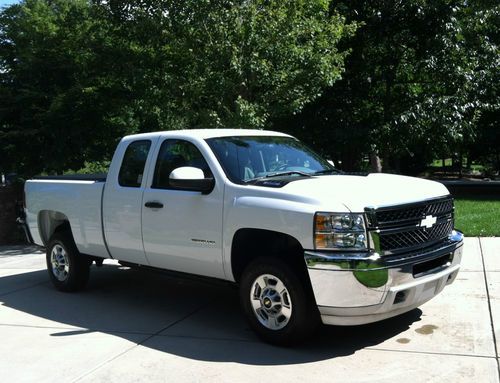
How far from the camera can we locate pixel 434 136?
45.3ft

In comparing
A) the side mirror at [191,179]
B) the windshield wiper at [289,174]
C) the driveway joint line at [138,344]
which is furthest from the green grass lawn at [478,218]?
the side mirror at [191,179]

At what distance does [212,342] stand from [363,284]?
5.30ft

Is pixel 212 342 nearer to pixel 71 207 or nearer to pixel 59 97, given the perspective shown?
pixel 71 207

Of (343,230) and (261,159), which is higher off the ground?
(261,159)

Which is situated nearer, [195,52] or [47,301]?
[47,301]

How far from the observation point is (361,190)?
4867 millimetres

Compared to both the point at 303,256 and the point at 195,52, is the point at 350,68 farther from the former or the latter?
the point at 303,256

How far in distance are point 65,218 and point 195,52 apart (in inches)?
170

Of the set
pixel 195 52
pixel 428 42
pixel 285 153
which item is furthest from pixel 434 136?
pixel 285 153

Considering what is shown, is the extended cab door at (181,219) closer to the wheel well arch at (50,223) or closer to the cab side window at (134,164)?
the cab side window at (134,164)

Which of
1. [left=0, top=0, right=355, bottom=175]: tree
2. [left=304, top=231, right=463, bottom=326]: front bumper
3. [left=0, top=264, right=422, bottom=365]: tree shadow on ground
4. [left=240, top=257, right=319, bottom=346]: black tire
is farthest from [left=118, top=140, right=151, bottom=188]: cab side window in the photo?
[left=0, top=0, right=355, bottom=175]: tree


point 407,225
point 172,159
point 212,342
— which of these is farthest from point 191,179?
point 407,225

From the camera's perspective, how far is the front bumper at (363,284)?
447 centimetres

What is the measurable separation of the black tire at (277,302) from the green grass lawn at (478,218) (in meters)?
6.13
